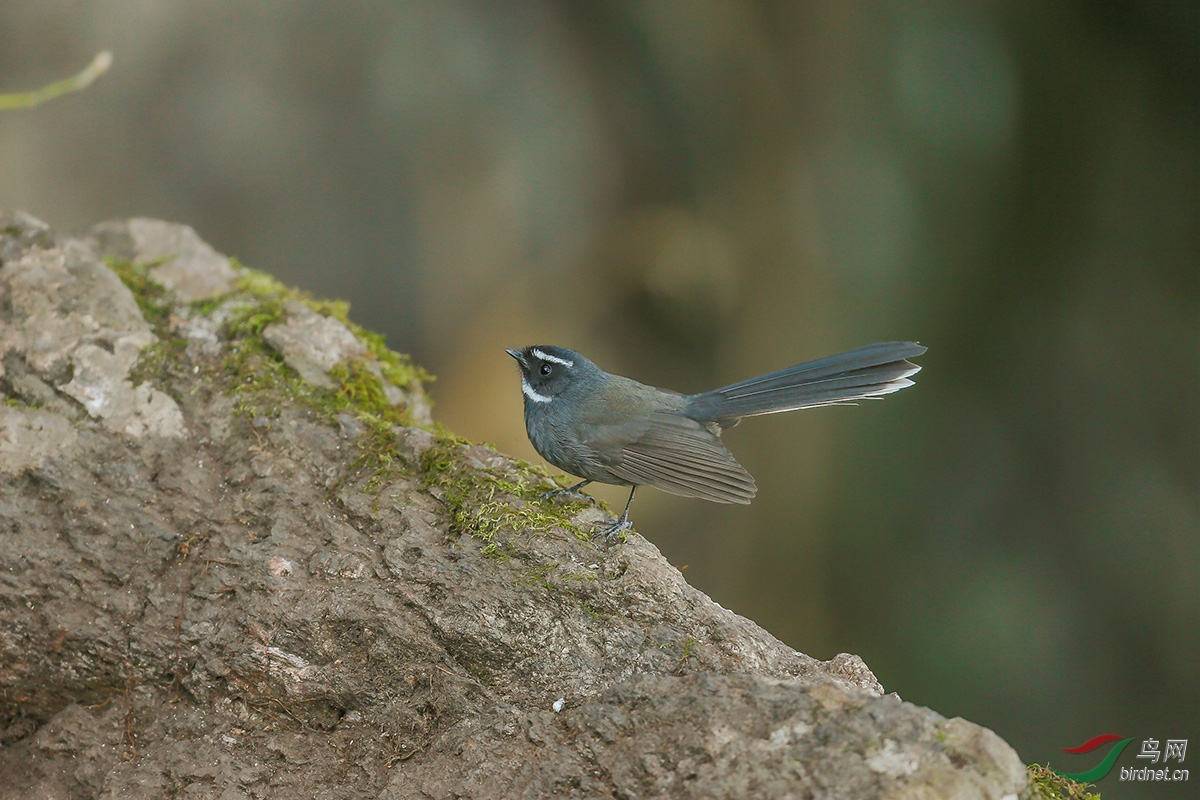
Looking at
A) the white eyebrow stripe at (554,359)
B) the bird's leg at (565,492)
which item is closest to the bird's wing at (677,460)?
the bird's leg at (565,492)

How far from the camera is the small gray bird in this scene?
3467 millimetres

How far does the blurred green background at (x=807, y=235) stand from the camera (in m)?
6.73

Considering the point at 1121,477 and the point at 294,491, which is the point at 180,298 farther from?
the point at 1121,477

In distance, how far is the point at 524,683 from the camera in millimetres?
2725

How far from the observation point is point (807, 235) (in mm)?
7609

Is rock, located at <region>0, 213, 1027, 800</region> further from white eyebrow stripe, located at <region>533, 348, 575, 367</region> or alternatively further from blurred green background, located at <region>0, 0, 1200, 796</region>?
blurred green background, located at <region>0, 0, 1200, 796</region>

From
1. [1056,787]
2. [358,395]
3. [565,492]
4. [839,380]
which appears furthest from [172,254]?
[1056,787]

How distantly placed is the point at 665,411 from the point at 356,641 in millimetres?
1703

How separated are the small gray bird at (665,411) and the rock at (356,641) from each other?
12.3 inches

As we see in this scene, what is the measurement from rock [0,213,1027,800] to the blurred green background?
483cm

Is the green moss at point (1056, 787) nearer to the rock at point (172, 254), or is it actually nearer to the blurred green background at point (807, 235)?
the rock at point (172, 254)

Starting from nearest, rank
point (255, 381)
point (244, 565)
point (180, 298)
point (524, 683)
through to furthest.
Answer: point (524, 683) < point (244, 565) < point (255, 381) < point (180, 298)

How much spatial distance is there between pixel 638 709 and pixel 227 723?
4.64ft

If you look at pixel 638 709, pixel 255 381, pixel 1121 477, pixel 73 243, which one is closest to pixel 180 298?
pixel 73 243
